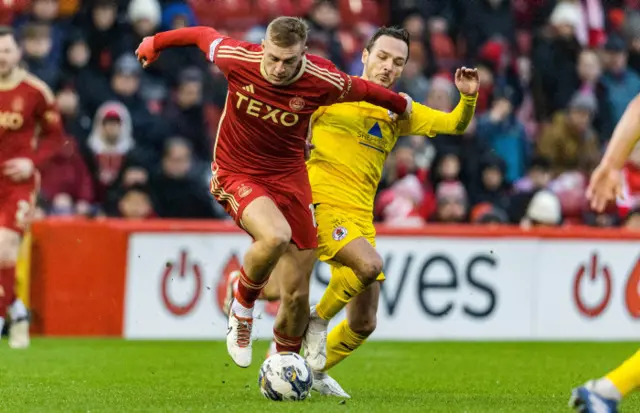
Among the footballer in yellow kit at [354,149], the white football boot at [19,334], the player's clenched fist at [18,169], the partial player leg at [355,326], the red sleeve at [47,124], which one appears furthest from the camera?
the white football boot at [19,334]

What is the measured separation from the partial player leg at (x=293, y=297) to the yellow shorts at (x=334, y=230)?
0.10 metres

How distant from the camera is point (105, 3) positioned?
1695 cm

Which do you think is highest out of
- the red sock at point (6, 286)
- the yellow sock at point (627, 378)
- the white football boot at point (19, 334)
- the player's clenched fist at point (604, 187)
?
the player's clenched fist at point (604, 187)

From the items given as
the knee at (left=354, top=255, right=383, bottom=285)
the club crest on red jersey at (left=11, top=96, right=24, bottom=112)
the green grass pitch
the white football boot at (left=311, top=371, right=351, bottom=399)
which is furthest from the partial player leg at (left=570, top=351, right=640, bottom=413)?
the club crest on red jersey at (left=11, top=96, right=24, bottom=112)

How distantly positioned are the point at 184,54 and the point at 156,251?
3311 mm

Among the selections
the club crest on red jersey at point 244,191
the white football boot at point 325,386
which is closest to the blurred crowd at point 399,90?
the white football boot at point 325,386

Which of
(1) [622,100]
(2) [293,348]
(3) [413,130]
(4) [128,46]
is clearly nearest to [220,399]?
(2) [293,348]

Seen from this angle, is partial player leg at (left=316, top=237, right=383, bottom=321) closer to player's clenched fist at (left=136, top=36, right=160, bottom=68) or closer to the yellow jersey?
A: the yellow jersey

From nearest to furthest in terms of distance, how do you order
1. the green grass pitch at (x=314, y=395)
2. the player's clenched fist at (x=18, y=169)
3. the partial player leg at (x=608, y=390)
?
the partial player leg at (x=608, y=390) → the green grass pitch at (x=314, y=395) → the player's clenched fist at (x=18, y=169)

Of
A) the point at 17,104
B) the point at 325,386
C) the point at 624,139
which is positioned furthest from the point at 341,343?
the point at 17,104

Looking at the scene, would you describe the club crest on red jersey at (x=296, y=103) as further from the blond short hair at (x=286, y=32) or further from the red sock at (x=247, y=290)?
the red sock at (x=247, y=290)

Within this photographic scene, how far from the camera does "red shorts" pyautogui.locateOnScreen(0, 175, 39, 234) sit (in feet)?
39.3

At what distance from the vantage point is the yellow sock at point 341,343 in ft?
30.9

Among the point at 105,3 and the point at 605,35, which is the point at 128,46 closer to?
the point at 105,3
